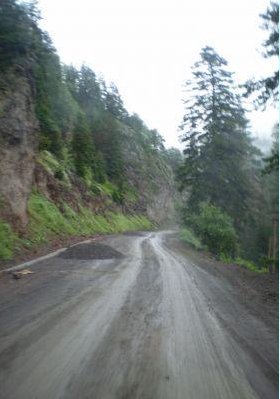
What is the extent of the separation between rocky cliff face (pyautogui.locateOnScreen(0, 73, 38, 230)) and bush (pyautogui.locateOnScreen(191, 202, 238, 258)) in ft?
39.1

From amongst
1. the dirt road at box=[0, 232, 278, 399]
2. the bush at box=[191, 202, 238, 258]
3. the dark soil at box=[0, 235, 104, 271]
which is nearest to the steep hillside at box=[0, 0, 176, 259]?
the dark soil at box=[0, 235, 104, 271]

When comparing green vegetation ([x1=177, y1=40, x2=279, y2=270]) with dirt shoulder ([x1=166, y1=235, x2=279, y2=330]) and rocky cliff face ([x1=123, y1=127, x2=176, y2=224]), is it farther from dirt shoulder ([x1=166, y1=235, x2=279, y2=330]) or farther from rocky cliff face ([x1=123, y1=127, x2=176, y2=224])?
rocky cliff face ([x1=123, y1=127, x2=176, y2=224])

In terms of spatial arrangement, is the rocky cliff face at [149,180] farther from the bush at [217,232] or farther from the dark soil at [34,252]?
the dark soil at [34,252]

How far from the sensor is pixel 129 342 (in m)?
5.68

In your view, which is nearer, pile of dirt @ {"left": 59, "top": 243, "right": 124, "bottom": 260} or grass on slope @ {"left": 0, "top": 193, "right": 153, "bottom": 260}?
grass on slope @ {"left": 0, "top": 193, "right": 153, "bottom": 260}

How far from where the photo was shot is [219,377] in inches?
183

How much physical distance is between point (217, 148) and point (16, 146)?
18431 mm

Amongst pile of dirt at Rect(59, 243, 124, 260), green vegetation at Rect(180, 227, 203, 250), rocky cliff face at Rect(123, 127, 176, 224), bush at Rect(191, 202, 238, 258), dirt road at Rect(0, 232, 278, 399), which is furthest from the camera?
rocky cliff face at Rect(123, 127, 176, 224)

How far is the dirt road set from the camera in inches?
168

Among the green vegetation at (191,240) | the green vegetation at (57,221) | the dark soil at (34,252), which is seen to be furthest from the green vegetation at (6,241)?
the green vegetation at (191,240)

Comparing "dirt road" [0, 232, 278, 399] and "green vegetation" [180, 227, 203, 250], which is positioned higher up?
"green vegetation" [180, 227, 203, 250]

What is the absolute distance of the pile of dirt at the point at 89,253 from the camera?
1516cm

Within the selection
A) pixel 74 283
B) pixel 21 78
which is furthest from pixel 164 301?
pixel 21 78

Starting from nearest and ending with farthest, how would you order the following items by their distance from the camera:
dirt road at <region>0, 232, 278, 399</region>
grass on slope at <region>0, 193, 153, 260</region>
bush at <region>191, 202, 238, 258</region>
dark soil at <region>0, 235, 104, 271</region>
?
1. dirt road at <region>0, 232, 278, 399</region>
2. dark soil at <region>0, 235, 104, 271</region>
3. grass on slope at <region>0, 193, 153, 260</region>
4. bush at <region>191, 202, 238, 258</region>
